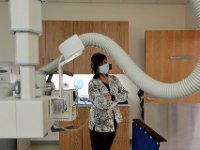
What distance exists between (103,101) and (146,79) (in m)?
1.62

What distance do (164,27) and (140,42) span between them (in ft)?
1.70

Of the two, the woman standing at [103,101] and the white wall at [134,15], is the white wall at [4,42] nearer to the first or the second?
the white wall at [134,15]

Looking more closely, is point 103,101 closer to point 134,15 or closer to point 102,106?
point 102,106

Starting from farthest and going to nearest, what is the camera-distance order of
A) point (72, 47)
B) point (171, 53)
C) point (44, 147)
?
point (44, 147), point (171, 53), point (72, 47)

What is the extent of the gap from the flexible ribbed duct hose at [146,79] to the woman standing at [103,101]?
1575 millimetres

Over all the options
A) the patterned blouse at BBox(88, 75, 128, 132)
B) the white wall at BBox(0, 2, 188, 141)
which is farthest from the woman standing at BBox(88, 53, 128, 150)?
the white wall at BBox(0, 2, 188, 141)

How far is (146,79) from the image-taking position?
653 mm

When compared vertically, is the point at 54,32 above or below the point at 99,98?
above

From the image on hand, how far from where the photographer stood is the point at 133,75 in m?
0.67

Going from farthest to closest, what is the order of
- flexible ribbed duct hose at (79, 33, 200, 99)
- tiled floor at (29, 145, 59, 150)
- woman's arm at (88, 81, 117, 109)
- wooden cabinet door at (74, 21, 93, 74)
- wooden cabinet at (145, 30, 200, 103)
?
tiled floor at (29, 145, 59, 150) < wooden cabinet door at (74, 21, 93, 74) < wooden cabinet at (145, 30, 200, 103) < woman's arm at (88, 81, 117, 109) < flexible ribbed duct hose at (79, 33, 200, 99)

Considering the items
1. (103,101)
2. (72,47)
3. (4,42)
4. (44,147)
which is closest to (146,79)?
(72,47)

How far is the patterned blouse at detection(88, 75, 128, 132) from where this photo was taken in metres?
2.29

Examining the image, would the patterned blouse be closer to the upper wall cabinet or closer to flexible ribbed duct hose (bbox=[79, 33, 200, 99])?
the upper wall cabinet

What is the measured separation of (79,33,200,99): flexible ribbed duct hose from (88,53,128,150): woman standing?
1.57m
